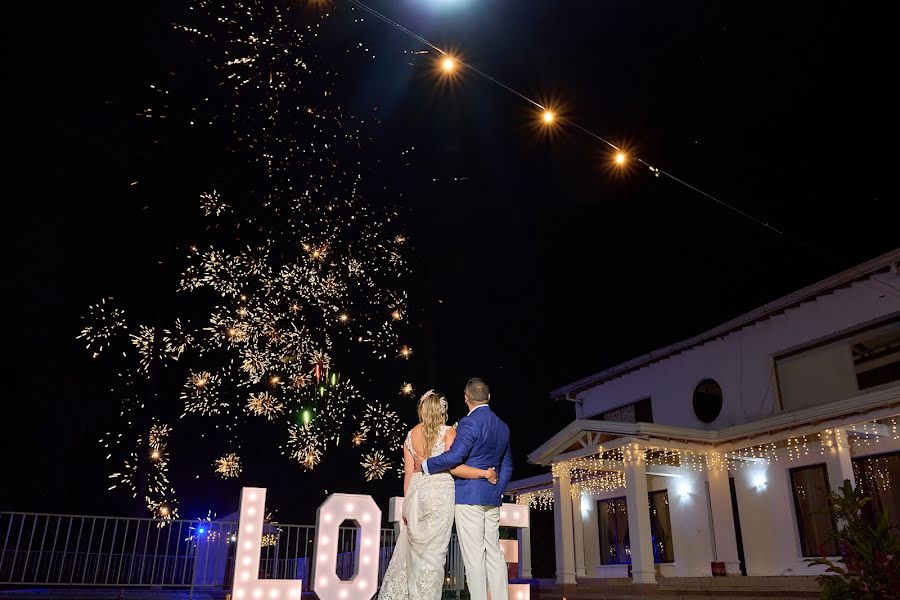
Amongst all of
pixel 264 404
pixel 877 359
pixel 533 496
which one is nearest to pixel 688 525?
pixel 877 359

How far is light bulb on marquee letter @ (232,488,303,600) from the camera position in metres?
6.74

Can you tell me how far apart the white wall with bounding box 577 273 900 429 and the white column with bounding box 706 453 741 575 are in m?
1.43

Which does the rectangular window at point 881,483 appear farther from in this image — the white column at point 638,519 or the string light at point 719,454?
the white column at point 638,519

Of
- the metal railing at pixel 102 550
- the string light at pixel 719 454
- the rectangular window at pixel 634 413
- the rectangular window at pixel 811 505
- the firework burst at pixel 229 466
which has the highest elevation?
the rectangular window at pixel 634 413

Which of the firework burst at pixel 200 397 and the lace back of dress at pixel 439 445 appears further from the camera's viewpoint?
the firework burst at pixel 200 397

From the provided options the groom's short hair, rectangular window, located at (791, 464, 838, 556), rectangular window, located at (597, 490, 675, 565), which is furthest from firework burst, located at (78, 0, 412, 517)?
rectangular window, located at (791, 464, 838, 556)

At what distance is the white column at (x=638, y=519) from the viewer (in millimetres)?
13781

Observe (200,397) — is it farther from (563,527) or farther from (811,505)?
(811,505)

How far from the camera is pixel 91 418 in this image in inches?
1005

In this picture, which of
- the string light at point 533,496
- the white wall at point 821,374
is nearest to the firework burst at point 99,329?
the string light at point 533,496

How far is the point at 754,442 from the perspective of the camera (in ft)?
46.1

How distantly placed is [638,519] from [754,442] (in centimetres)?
305

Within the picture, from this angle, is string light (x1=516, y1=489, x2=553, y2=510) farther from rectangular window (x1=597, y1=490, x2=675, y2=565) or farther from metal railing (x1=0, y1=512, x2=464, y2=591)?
metal railing (x1=0, y1=512, x2=464, y2=591)

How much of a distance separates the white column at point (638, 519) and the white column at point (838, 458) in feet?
12.5
